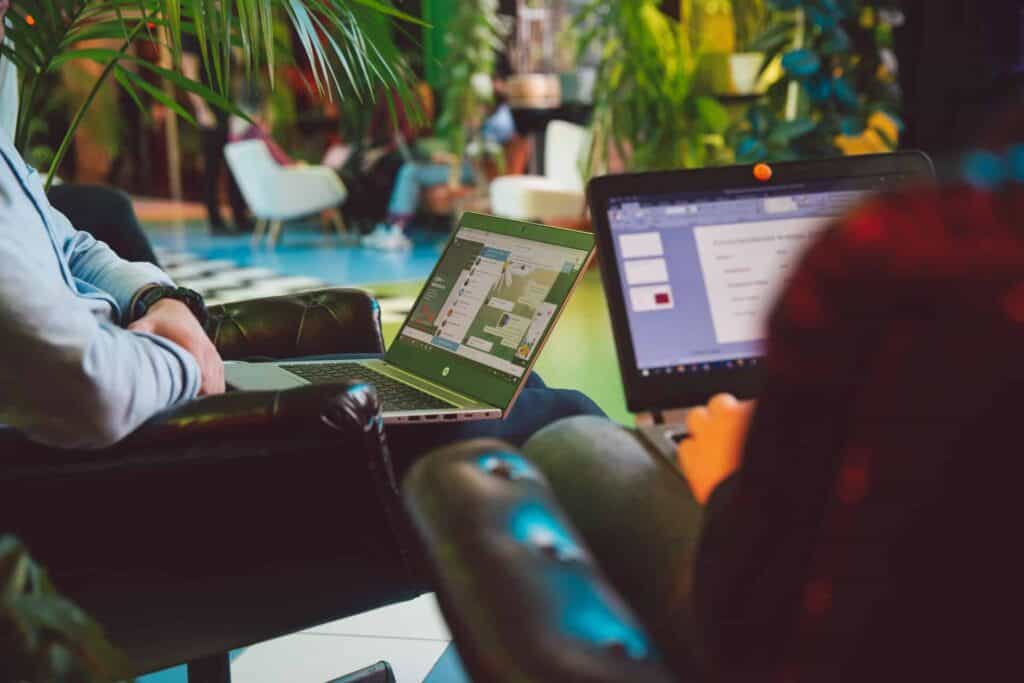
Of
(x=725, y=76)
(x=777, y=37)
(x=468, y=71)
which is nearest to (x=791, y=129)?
(x=777, y=37)

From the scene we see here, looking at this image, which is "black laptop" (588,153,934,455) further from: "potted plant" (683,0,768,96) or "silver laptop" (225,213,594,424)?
"potted plant" (683,0,768,96)

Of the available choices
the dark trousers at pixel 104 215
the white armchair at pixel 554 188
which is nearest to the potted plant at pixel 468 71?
the white armchair at pixel 554 188

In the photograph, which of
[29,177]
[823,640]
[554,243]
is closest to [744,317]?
[554,243]

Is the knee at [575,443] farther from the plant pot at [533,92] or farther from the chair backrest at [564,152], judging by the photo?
the plant pot at [533,92]

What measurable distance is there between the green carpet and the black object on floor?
1.45m

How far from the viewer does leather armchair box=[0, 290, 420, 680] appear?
1.28 m

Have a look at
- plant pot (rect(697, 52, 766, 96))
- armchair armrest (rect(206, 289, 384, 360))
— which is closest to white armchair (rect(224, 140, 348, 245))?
plant pot (rect(697, 52, 766, 96))

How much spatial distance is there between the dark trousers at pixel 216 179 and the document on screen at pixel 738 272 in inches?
344

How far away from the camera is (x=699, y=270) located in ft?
4.30

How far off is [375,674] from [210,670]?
304 millimetres

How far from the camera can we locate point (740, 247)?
1329 millimetres

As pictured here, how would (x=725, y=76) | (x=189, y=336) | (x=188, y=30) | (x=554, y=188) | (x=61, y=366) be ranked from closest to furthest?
(x=61, y=366), (x=189, y=336), (x=188, y=30), (x=725, y=76), (x=554, y=188)

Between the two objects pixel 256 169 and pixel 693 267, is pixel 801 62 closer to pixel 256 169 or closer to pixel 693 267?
pixel 693 267

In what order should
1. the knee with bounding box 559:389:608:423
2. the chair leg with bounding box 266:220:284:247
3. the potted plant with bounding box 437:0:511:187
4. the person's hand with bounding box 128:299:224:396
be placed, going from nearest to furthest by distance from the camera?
the person's hand with bounding box 128:299:224:396, the knee with bounding box 559:389:608:423, the chair leg with bounding box 266:220:284:247, the potted plant with bounding box 437:0:511:187
